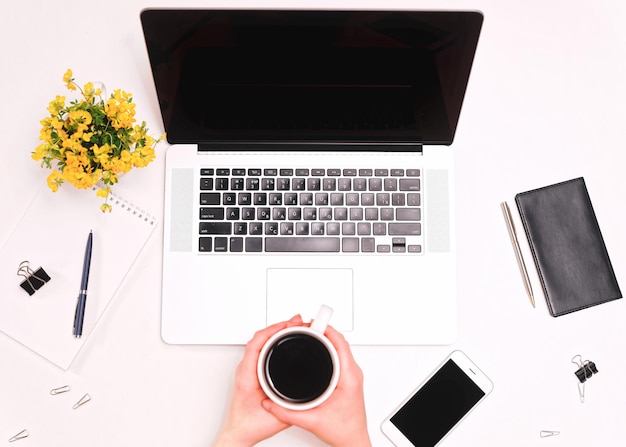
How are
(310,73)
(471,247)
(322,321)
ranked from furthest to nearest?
(471,247) < (310,73) < (322,321)

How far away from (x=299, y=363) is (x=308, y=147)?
40 cm

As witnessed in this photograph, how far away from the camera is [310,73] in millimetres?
940

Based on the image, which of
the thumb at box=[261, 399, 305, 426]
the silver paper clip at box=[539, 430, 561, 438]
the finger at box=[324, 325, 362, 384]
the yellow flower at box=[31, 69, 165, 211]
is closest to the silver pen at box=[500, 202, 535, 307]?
the silver paper clip at box=[539, 430, 561, 438]

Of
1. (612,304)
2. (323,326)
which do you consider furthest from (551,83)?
(323,326)

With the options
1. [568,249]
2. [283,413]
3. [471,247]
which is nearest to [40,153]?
[283,413]

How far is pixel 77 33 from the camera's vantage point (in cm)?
108

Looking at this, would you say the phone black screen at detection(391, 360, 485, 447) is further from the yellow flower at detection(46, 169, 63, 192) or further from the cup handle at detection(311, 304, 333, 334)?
the yellow flower at detection(46, 169, 63, 192)

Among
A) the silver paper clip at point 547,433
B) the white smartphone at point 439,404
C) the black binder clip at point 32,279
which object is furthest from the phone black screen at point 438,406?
the black binder clip at point 32,279

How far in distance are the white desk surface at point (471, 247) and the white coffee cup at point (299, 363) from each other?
0.20m

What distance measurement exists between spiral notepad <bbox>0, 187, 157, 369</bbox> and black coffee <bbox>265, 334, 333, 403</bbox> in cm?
37

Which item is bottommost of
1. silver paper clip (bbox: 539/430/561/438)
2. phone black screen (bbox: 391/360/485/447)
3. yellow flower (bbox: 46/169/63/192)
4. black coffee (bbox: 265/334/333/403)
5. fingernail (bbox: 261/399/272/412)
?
silver paper clip (bbox: 539/430/561/438)

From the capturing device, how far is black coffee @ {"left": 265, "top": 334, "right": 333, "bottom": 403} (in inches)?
32.7

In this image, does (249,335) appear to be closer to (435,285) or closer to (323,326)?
(323,326)

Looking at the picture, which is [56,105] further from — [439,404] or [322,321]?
[439,404]
